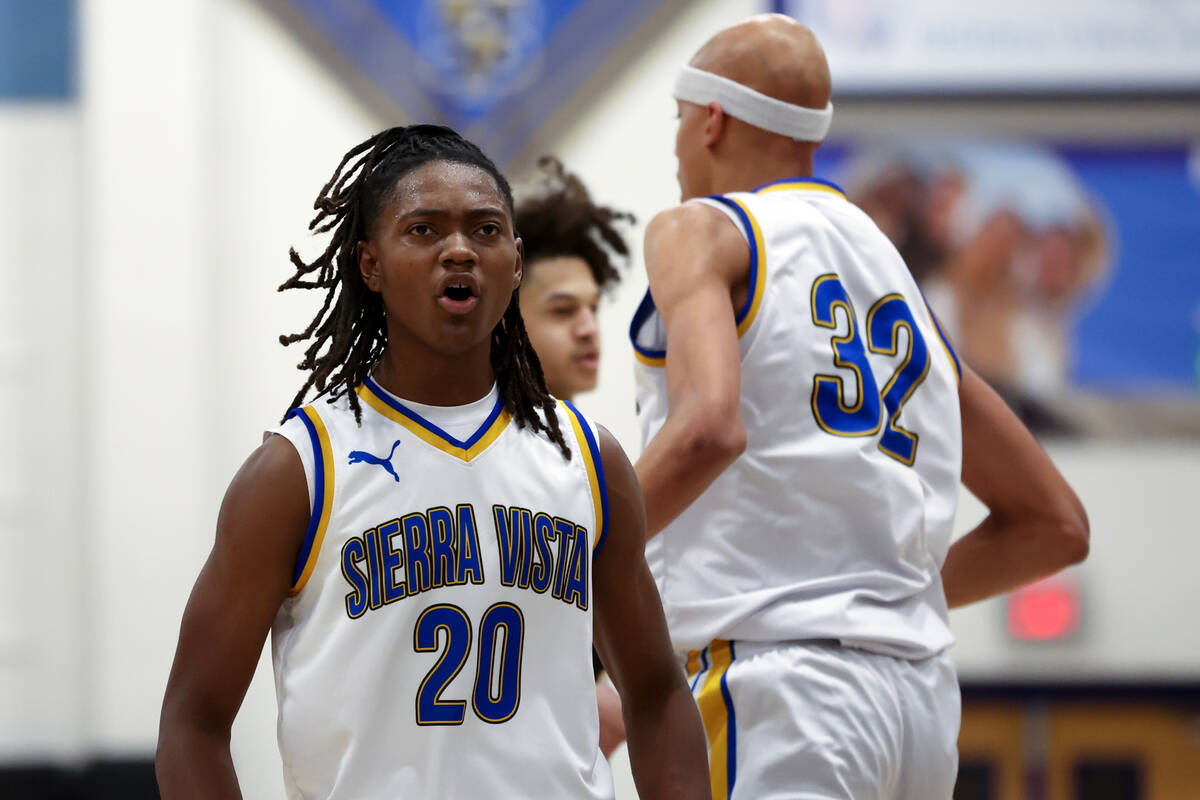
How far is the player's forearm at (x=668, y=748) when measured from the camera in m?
1.76

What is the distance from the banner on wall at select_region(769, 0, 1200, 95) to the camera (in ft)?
18.3

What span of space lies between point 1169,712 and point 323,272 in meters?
4.73

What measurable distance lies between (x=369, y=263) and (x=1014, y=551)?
60.1 inches

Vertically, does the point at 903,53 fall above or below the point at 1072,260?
above

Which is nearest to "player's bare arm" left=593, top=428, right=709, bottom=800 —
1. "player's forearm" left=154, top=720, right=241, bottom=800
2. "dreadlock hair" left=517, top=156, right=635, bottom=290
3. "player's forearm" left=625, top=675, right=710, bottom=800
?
"player's forearm" left=625, top=675, right=710, bottom=800

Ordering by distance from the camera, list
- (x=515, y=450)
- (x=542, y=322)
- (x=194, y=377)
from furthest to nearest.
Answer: (x=194, y=377) < (x=542, y=322) < (x=515, y=450)

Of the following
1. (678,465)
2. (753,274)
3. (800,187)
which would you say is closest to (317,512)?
(678,465)

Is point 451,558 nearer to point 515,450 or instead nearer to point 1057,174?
point 515,450

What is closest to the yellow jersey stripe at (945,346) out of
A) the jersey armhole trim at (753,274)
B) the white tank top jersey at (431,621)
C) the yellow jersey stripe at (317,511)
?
the jersey armhole trim at (753,274)

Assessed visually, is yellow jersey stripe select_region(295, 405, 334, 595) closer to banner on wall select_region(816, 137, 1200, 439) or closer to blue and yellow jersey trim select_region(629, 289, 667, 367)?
blue and yellow jersey trim select_region(629, 289, 667, 367)

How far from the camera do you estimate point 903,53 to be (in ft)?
18.3

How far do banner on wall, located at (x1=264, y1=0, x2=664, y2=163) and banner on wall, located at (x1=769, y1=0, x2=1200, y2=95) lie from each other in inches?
28.6

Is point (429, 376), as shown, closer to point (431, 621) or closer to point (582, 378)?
point (431, 621)

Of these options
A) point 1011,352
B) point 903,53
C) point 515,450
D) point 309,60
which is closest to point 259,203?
point 309,60
